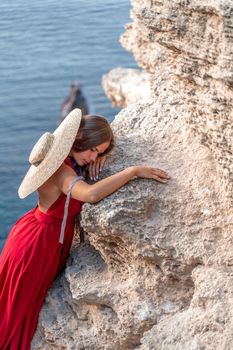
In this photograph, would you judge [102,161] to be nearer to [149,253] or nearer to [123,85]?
[149,253]

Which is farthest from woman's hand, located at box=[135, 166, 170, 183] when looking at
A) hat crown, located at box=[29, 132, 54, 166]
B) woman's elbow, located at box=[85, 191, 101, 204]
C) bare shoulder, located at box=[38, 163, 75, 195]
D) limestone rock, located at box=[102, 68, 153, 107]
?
limestone rock, located at box=[102, 68, 153, 107]

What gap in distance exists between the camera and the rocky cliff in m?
2.46

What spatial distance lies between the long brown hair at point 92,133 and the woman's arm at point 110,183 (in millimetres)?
180

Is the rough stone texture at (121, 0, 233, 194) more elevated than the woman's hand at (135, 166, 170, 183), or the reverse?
the rough stone texture at (121, 0, 233, 194)

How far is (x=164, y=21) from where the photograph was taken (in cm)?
258

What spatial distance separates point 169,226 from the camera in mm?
2719

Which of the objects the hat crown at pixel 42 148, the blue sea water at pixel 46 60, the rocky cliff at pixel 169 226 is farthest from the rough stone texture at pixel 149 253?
the blue sea water at pixel 46 60

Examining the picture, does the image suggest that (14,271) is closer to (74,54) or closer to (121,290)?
(121,290)

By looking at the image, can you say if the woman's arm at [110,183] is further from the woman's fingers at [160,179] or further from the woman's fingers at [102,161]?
the woman's fingers at [102,161]

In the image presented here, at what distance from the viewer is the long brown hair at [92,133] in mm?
2908

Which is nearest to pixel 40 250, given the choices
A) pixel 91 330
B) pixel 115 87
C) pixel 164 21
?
pixel 91 330

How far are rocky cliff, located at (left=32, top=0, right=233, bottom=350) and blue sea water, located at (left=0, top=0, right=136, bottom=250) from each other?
18.1 ft

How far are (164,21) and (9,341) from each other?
1.38 m

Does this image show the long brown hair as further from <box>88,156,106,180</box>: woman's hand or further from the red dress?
the red dress
